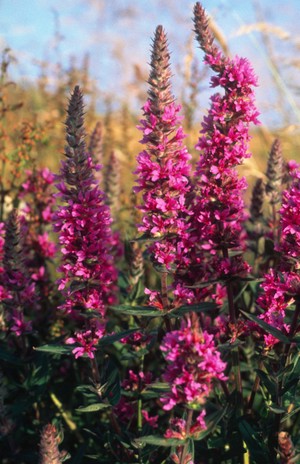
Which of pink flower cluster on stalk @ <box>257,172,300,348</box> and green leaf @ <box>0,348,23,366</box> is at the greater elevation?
pink flower cluster on stalk @ <box>257,172,300,348</box>

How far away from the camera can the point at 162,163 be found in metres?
2.63

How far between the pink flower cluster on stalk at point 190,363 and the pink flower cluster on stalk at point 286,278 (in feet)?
2.17

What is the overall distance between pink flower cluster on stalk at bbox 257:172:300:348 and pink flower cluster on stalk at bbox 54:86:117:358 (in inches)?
31.9

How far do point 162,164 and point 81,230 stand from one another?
1.64ft

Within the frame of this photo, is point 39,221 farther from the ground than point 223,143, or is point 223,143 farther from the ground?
point 223,143

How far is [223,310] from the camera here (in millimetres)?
3441

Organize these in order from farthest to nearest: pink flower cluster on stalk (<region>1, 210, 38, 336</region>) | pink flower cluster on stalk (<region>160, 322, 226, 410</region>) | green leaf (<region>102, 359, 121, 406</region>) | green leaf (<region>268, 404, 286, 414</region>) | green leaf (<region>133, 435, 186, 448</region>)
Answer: pink flower cluster on stalk (<region>1, 210, 38, 336</region>) < green leaf (<region>102, 359, 121, 406</region>) < green leaf (<region>268, 404, 286, 414</region>) < green leaf (<region>133, 435, 186, 448</region>) < pink flower cluster on stalk (<region>160, 322, 226, 410</region>)

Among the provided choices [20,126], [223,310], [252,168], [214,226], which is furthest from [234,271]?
[20,126]

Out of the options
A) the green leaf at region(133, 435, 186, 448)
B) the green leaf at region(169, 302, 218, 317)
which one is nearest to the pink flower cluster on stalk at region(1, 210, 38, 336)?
the green leaf at region(169, 302, 218, 317)

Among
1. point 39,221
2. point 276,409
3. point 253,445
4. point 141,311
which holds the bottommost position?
point 253,445

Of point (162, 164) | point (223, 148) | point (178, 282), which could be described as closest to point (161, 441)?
point (178, 282)

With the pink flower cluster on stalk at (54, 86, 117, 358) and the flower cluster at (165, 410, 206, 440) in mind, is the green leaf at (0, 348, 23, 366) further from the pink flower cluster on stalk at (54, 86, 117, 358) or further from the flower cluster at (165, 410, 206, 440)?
the flower cluster at (165, 410, 206, 440)

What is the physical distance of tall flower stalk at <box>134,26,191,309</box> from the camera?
259cm

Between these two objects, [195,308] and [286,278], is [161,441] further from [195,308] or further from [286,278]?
[286,278]
